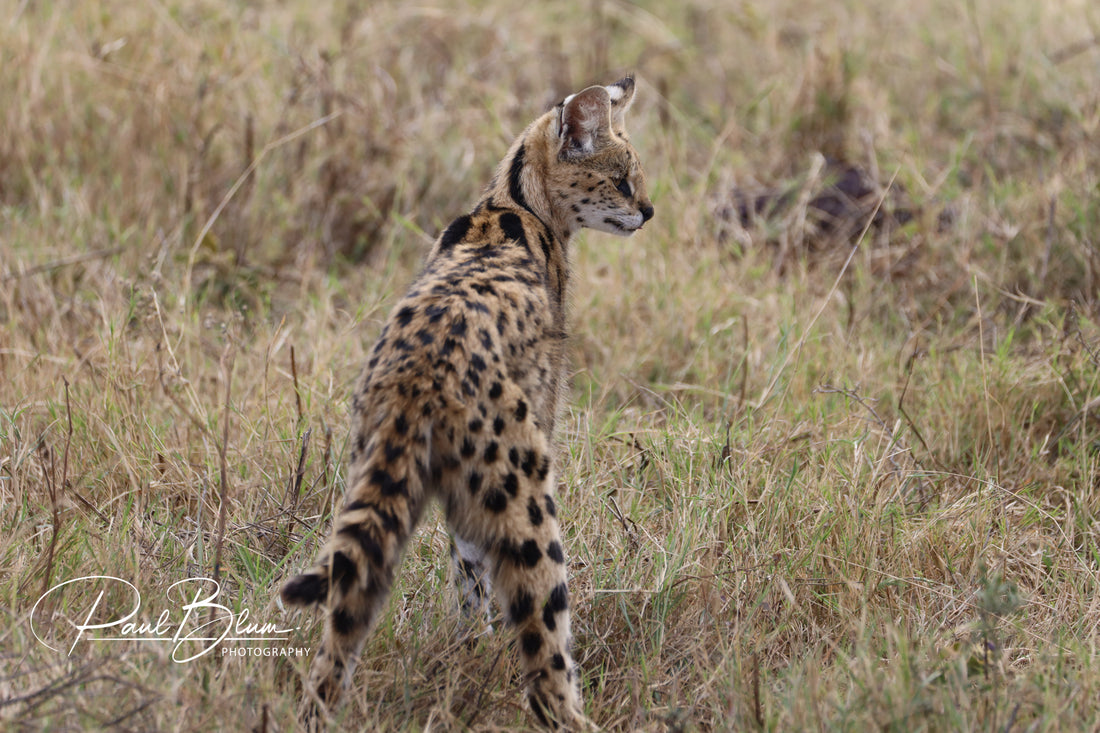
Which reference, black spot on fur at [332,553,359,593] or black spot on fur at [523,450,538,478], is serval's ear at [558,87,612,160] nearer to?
black spot on fur at [523,450,538,478]

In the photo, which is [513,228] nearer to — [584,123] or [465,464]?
[584,123]

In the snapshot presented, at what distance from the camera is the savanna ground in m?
3.48

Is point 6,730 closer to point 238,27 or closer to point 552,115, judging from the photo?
point 552,115

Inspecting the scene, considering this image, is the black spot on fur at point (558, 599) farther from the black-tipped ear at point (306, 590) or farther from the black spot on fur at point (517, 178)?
the black spot on fur at point (517, 178)

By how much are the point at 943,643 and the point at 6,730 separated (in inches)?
103

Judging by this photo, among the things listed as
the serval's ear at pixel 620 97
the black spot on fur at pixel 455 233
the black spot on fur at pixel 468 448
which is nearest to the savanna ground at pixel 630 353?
the black spot on fur at pixel 468 448

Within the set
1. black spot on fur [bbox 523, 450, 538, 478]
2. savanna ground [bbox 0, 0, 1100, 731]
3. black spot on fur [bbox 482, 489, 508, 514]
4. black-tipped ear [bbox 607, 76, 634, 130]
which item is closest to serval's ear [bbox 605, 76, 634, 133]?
black-tipped ear [bbox 607, 76, 634, 130]

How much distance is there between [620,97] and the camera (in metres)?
4.75

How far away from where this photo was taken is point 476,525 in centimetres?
310

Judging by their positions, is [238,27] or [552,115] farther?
[238,27]

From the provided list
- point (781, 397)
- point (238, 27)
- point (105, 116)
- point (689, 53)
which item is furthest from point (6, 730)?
point (689, 53)

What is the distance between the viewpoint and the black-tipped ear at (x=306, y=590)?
8.96 ft

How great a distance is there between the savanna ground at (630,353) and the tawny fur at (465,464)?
0.31 meters
